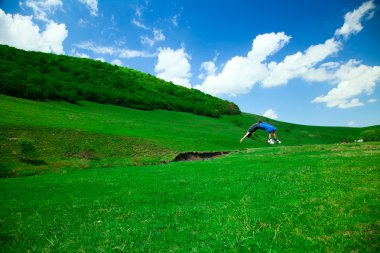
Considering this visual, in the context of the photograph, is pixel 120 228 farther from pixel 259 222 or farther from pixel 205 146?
pixel 205 146

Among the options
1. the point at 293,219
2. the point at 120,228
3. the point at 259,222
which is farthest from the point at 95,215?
the point at 293,219

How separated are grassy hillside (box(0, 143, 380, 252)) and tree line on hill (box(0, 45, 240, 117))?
7700 centimetres

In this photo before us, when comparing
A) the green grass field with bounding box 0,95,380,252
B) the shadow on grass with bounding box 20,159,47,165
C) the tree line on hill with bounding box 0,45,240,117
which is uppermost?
the tree line on hill with bounding box 0,45,240,117

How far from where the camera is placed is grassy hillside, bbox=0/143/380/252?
9.73 metres

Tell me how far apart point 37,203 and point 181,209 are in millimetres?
10565

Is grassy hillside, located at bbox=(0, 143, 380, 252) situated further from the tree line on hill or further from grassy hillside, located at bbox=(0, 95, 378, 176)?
the tree line on hill

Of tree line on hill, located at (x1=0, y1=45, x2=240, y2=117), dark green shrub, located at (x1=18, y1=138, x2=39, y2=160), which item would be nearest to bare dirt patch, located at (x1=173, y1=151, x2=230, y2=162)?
dark green shrub, located at (x1=18, y1=138, x2=39, y2=160)

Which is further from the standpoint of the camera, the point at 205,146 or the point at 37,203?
the point at 205,146

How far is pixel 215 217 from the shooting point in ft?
41.8

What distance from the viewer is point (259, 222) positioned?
11453 millimetres

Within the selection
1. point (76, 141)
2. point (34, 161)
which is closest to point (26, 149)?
point (34, 161)

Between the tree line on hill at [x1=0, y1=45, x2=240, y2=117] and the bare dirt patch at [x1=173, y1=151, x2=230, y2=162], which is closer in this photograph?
the bare dirt patch at [x1=173, y1=151, x2=230, y2=162]

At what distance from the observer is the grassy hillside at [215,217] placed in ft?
31.9

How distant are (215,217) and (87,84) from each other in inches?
4647
